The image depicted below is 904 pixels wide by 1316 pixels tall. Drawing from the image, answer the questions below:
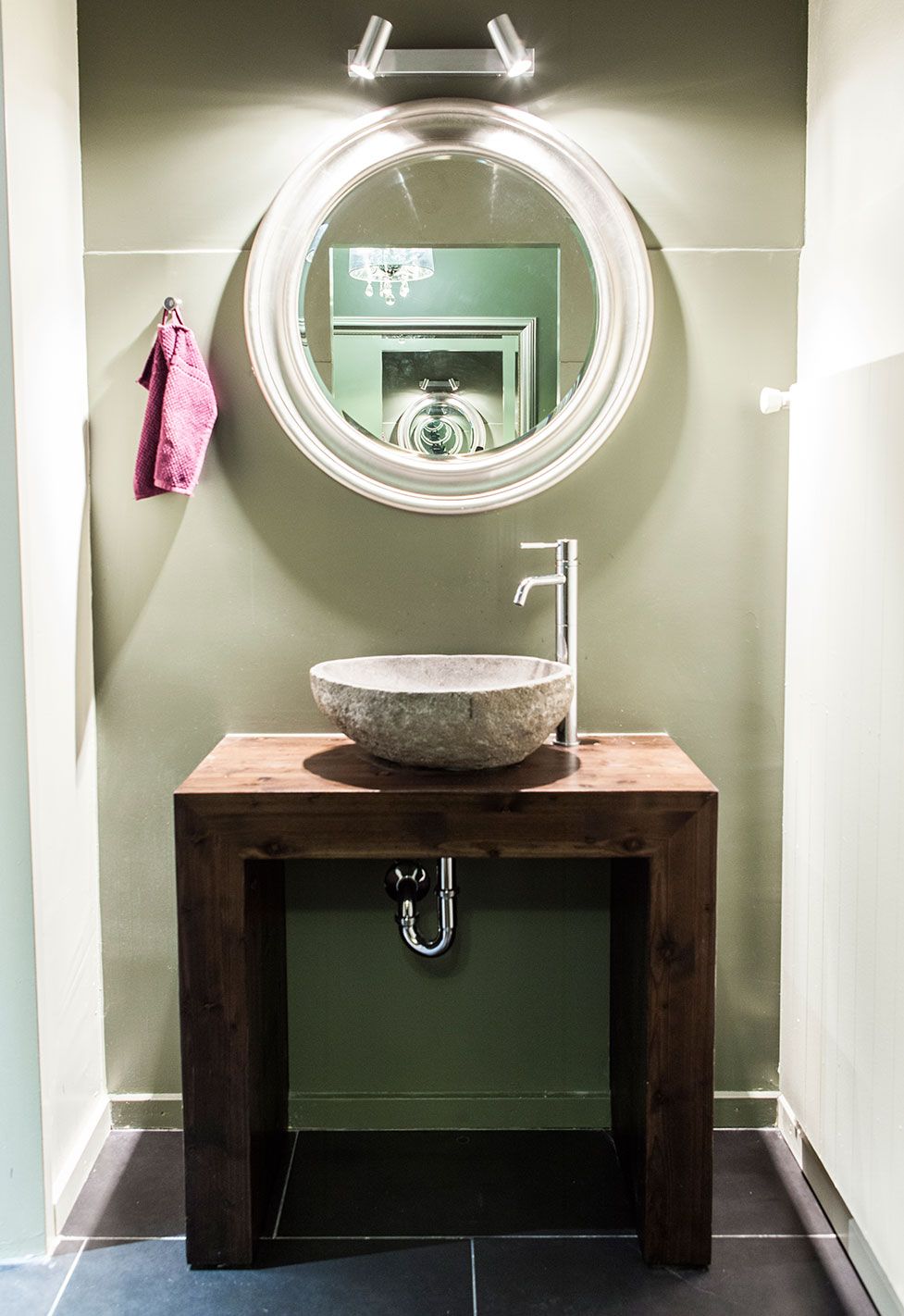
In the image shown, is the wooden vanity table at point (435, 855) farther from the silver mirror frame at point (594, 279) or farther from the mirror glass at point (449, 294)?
the mirror glass at point (449, 294)

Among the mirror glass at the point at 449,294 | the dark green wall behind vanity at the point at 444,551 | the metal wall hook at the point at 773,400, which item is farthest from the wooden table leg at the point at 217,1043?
the metal wall hook at the point at 773,400

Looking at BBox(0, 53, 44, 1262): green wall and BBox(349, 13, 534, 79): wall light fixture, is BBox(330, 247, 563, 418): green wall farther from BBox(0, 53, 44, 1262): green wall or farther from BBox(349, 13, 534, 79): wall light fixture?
BBox(0, 53, 44, 1262): green wall

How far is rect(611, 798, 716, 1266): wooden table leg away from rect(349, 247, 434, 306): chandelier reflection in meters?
1.06

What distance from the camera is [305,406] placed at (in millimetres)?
2027

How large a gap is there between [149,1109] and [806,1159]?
1.23 meters

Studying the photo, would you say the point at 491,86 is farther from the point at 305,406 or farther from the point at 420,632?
the point at 420,632

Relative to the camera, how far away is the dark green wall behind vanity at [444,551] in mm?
2004

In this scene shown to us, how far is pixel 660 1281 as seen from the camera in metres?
1.74

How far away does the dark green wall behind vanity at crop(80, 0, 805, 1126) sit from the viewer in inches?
78.9

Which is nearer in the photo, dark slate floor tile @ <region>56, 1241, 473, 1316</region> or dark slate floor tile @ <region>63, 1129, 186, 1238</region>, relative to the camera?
dark slate floor tile @ <region>56, 1241, 473, 1316</region>

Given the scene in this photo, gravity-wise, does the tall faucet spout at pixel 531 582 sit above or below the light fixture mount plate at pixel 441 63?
below

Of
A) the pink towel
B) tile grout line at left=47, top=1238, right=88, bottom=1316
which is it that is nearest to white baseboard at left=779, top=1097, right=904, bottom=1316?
tile grout line at left=47, top=1238, right=88, bottom=1316

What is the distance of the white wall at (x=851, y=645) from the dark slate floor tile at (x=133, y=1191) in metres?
1.12

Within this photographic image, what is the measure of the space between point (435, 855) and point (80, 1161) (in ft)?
2.96
